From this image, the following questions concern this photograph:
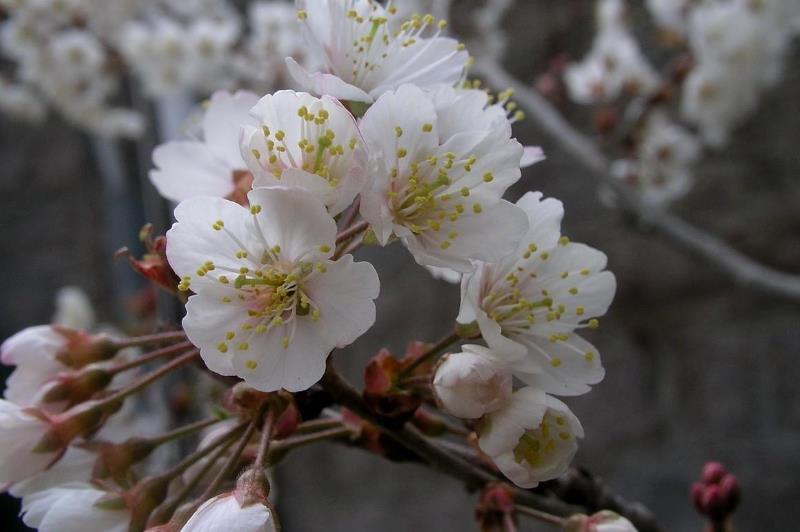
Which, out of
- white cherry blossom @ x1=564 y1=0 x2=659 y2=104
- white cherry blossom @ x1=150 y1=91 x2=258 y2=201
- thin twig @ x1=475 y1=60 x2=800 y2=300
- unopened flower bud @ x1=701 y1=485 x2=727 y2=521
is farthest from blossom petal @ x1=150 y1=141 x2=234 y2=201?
white cherry blossom @ x1=564 y1=0 x2=659 y2=104

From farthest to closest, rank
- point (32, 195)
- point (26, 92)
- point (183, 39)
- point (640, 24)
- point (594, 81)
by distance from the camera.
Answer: point (32, 195)
point (26, 92)
point (640, 24)
point (183, 39)
point (594, 81)

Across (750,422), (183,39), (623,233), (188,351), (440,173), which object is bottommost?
(750,422)

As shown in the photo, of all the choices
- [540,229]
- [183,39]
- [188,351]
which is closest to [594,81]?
[183,39]

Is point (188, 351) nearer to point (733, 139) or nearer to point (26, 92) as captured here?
point (733, 139)

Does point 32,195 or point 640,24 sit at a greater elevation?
point 640,24

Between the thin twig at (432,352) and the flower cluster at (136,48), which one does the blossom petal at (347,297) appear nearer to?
the thin twig at (432,352)

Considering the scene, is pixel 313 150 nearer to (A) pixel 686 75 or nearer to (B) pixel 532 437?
(B) pixel 532 437

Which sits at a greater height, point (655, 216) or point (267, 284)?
point (267, 284)

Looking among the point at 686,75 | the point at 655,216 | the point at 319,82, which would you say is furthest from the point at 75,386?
the point at 686,75
